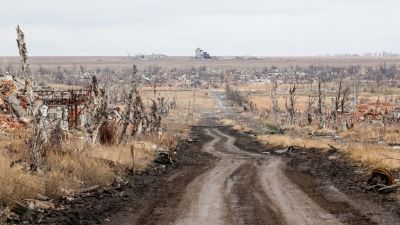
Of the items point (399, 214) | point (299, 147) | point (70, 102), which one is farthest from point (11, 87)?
point (399, 214)

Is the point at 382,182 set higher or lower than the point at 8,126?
lower

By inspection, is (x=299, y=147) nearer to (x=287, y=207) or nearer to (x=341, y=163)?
(x=341, y=163)

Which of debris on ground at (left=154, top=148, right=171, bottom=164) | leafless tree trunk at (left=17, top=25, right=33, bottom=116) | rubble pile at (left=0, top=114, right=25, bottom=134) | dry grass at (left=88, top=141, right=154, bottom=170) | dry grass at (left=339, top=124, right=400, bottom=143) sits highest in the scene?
leafless tree trunk at (left=17, top=25, right=33, bottom=116)

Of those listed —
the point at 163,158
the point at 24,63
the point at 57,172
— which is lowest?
the point at 163,158

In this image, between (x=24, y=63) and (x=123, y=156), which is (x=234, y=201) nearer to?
(x=24, y=63)

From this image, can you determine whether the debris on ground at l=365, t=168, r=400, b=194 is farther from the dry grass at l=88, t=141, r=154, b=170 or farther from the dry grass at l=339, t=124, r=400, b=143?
the dry grass at l=339, t=124, r=400, b=143

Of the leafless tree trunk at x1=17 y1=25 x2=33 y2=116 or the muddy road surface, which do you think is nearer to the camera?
the muddy road surface

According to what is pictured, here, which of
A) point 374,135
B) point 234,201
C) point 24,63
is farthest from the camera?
point 374,135

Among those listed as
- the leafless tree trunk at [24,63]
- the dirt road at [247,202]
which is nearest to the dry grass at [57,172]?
the leafless tree trunk at [24,63]

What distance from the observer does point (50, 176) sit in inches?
527

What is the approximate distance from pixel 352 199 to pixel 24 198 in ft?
28.3

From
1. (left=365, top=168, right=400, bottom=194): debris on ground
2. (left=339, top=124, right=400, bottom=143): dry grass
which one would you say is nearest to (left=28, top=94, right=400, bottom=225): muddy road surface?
(left=365, top=168, right=400, bottom=194): debris on ground

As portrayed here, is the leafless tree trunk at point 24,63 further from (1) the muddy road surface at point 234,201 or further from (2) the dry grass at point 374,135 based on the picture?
(2) the dry grass at point 374,135

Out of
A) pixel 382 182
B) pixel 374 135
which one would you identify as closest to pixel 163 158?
pixel 382 182
